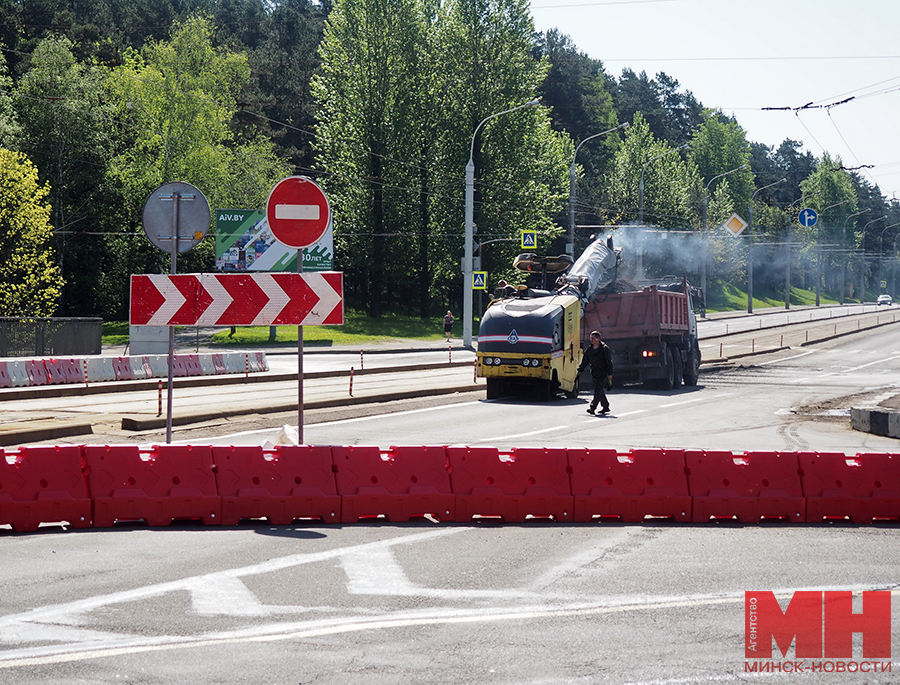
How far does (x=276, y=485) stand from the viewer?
9.21 m

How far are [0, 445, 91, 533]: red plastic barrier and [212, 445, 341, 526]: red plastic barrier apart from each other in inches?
47.2

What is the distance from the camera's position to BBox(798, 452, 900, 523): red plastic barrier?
9844mm

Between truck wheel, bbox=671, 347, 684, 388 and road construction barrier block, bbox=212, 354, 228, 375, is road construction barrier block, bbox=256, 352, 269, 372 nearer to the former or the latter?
road construction barrier block, bbox=212, 354, 228, 375

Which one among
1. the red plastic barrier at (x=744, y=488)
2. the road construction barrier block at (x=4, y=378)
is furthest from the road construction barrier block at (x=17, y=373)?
the red plastic barrier at (x=744, y=488)

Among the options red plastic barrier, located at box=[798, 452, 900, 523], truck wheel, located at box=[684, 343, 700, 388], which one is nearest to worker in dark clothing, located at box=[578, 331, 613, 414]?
truck wheel, located at box=[684, 343, 700, 388]

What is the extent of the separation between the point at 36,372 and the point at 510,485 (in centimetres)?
1903

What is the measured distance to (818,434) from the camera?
17.7 metres

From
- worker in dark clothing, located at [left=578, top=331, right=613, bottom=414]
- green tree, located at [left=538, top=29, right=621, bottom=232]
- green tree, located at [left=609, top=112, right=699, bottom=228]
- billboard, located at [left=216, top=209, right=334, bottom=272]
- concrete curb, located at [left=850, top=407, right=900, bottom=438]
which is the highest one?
green tree, located at [left=538, top=29, right=621, bottom=232]

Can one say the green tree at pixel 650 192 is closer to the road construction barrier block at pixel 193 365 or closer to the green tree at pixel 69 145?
the green tree at pixel 69 145

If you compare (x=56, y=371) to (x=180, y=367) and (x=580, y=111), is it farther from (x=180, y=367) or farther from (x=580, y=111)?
(x=580, y=111)

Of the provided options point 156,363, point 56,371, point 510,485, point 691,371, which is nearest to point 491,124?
point 691,371

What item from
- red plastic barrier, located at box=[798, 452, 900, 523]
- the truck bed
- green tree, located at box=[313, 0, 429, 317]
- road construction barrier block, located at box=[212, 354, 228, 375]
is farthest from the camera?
green tree, located at box=[313, 0, 429, 317]

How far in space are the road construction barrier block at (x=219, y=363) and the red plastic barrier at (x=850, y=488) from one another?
22.4 meters

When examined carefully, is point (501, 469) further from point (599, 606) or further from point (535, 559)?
point (599, 606)
